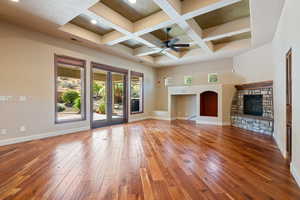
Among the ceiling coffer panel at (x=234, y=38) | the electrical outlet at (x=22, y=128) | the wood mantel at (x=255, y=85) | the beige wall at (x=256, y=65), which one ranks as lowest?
the electrical outlet at (x=22, y=128)

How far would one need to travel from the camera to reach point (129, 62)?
7.68 meters

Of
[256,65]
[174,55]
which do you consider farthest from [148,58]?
[256,65]

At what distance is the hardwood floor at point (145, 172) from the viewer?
6.18ft

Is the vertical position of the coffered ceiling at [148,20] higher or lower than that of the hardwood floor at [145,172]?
higher

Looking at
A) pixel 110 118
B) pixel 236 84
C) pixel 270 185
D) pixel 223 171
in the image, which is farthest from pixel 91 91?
pixel 236 84

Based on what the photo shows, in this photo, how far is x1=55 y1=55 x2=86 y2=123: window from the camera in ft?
16.4

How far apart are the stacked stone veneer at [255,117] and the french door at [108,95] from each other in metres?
5.07

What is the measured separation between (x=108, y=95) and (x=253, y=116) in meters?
5.89

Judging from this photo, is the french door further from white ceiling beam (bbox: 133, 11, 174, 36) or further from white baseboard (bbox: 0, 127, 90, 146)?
white ceiling beam (bbox: 133, 11, 174, 36)

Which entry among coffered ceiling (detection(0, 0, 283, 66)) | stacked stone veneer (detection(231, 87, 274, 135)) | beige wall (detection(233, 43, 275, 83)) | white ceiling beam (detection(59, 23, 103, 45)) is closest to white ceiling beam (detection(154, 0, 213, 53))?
coffered ceiling (detection(0, 0, 283, 66))

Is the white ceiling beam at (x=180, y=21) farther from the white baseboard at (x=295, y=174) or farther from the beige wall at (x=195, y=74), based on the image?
the white baseboard at (x=295, y=174)

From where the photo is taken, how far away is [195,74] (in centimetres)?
812

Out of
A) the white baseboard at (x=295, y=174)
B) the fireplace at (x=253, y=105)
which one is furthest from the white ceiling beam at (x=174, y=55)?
the white baseboard at (x=295, y=174)

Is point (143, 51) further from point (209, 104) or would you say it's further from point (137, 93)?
point (209, 104)
